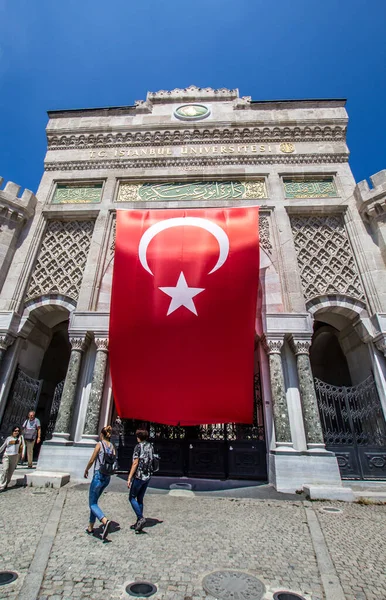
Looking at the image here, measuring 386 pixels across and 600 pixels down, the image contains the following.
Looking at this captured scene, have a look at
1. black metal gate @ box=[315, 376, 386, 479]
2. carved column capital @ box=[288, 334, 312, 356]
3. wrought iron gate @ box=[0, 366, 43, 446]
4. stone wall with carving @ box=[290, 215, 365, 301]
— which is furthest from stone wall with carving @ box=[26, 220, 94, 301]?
Result: black metal gate @ box=[315, 376, 386, 479]

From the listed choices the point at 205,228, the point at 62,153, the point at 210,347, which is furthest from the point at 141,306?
the point at 62,153

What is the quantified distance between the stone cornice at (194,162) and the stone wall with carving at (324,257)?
2437mm

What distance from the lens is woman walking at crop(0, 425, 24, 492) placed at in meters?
6.14

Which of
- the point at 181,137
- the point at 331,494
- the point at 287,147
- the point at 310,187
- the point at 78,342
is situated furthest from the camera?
the point at 181,137

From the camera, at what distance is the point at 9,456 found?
6.34 m

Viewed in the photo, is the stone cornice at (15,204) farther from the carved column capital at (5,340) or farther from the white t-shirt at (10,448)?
the white t-shirt at (10,448)

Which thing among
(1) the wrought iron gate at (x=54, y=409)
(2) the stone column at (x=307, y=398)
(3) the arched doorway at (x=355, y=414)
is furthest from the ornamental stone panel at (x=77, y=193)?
(3) the arched doorway at (x=355, y=414)

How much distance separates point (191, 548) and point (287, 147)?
1239cm

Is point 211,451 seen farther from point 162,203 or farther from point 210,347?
point 162,203

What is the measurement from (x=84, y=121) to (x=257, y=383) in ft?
40.3

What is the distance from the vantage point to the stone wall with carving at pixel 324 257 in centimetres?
915

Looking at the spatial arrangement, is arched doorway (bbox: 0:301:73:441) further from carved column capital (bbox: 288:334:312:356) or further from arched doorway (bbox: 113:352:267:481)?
carved column capital (bbox: 288:334:312:356)

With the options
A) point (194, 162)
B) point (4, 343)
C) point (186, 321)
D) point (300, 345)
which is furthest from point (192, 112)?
point (4, 343)

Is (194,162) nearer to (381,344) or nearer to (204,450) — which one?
(381,344)
